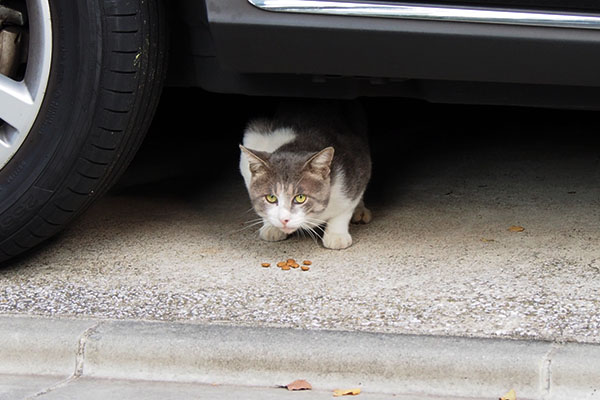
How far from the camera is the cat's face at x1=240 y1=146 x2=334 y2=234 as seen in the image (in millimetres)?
3557

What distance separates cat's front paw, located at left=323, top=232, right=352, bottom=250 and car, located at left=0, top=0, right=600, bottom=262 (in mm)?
610

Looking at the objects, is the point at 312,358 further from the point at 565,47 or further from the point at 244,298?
the point at 565,47

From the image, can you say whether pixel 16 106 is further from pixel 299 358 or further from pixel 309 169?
pixel 299 358

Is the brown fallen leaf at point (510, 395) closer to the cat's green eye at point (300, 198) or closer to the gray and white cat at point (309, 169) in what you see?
the gray and white cat at point (309, 169)

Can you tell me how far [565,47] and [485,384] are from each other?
112 cm

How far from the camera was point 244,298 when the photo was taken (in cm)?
303

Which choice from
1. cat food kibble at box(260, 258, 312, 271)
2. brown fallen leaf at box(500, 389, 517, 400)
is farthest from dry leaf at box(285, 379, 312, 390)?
cat food kibble at box(260, 258, 312, 271)

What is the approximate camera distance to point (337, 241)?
11.8 ft

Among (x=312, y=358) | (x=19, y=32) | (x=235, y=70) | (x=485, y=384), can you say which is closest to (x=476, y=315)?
(x=485, y=384)

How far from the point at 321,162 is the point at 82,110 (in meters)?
1.00

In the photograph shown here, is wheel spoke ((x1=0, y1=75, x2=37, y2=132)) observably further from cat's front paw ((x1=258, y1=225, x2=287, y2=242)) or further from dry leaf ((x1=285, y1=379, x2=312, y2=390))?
dry leaf ((x1=285, y1=379, x2=312, y2=390))

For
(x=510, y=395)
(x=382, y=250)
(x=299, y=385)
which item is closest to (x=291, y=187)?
(x=382, y=250)

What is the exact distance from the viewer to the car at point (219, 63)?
2.84m

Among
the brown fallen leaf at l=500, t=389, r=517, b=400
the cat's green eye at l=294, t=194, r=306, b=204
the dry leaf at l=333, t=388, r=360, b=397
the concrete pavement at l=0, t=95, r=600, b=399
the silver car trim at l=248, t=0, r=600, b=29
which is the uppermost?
the silver car trim at l=248, t=0, r=600, b=29
